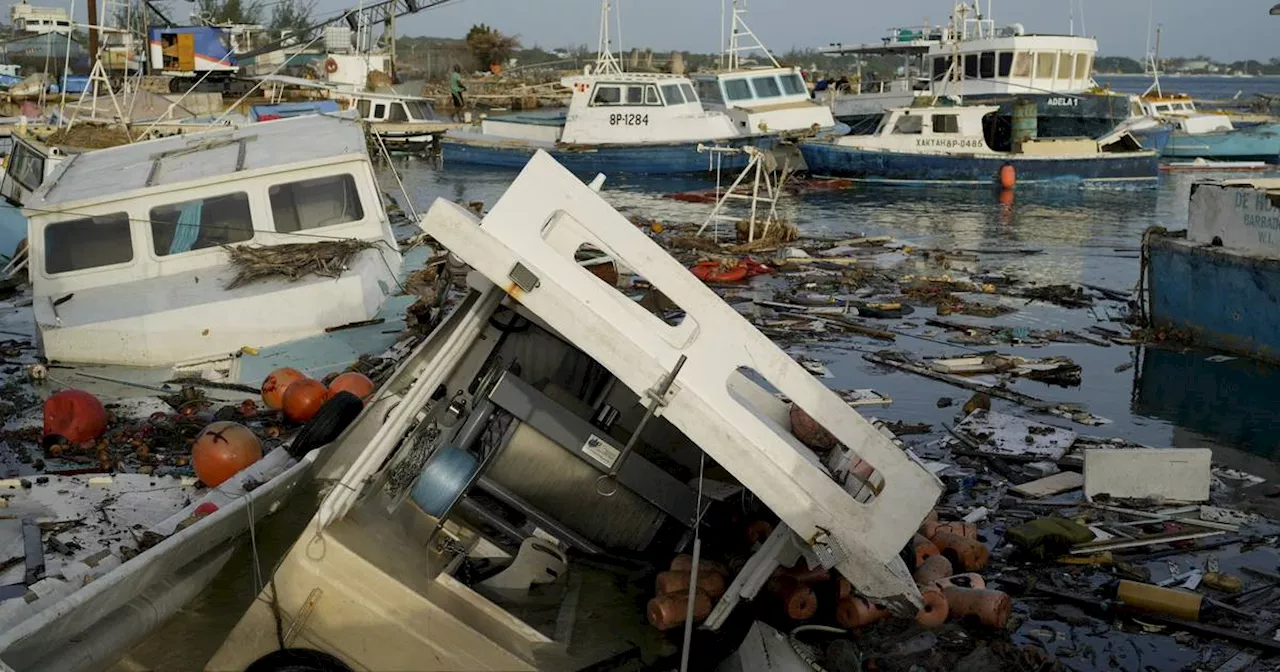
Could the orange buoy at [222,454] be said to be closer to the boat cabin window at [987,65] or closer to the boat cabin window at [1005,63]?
the boat cabin window at [1005,63]

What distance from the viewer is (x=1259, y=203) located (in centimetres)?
1176

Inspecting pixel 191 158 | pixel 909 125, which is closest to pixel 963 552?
pixel 191 158

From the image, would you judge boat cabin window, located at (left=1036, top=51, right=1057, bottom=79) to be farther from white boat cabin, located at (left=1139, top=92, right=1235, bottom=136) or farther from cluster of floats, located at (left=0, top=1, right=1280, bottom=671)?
cluster of floats, located at (left=0, top=1, right=1280, bottom=671)

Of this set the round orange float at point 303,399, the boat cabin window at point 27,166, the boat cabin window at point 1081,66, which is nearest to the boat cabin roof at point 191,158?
the round orange float at point 303,399

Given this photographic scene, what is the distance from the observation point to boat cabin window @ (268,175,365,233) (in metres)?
11.2

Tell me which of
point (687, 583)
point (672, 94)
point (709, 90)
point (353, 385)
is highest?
point (709, 90)

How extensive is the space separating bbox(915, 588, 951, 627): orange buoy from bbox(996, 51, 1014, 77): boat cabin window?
104 feet

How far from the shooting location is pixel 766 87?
35.3 meters

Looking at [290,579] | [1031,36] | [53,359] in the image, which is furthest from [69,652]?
[1031,36]

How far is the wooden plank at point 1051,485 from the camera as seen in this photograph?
8.65 metres

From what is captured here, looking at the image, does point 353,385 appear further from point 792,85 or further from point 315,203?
point 792,85

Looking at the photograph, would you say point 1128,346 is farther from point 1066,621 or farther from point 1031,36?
point 1031,36

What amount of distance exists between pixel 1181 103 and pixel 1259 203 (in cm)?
3924

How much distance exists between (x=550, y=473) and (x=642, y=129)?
29.5 metres
